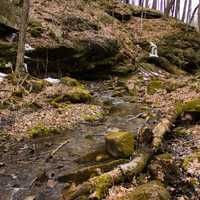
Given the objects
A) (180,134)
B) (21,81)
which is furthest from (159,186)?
(21,81)

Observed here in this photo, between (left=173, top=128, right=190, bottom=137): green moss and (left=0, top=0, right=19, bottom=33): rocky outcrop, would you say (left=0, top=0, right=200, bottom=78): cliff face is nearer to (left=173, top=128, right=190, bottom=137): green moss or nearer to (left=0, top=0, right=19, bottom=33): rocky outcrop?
(left=0, top=0, right=19, bottom=33): rocky outcrop

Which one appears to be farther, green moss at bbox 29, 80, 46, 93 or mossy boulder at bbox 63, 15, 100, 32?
mossy boulder at bbox 63, 15, 100, 32

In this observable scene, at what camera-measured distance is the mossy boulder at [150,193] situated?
6.33 m

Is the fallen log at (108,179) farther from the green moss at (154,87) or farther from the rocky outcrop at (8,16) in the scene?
the rocky outcrop at (8,16)

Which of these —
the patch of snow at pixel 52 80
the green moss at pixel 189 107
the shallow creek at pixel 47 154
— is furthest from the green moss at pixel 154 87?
the green moss at pixel 189 107

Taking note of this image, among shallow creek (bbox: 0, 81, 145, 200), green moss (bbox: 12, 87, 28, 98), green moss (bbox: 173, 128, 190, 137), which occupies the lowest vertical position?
shallow creek (bbox: 0, 81, 145, 200)

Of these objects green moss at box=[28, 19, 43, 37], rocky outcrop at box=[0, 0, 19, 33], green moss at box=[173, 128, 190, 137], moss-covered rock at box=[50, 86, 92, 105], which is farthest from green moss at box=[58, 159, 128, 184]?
green moss at box=[28, 19, 43, 37]

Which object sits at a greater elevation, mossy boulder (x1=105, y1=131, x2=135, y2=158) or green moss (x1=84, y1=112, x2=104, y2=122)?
mossy boulder (x1=105, y1=131, x2=135, y2=158)

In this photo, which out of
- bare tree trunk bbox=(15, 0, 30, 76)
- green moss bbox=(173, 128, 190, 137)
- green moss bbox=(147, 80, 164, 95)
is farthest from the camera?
green moss bbox=(147, 80, 164, 95)

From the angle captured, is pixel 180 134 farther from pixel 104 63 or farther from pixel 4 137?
pixel 104 63

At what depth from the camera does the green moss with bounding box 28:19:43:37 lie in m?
21.2

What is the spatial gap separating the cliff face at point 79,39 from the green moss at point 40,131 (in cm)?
768

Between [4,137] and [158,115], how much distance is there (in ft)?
19.4

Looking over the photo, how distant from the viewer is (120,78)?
23.4 m
